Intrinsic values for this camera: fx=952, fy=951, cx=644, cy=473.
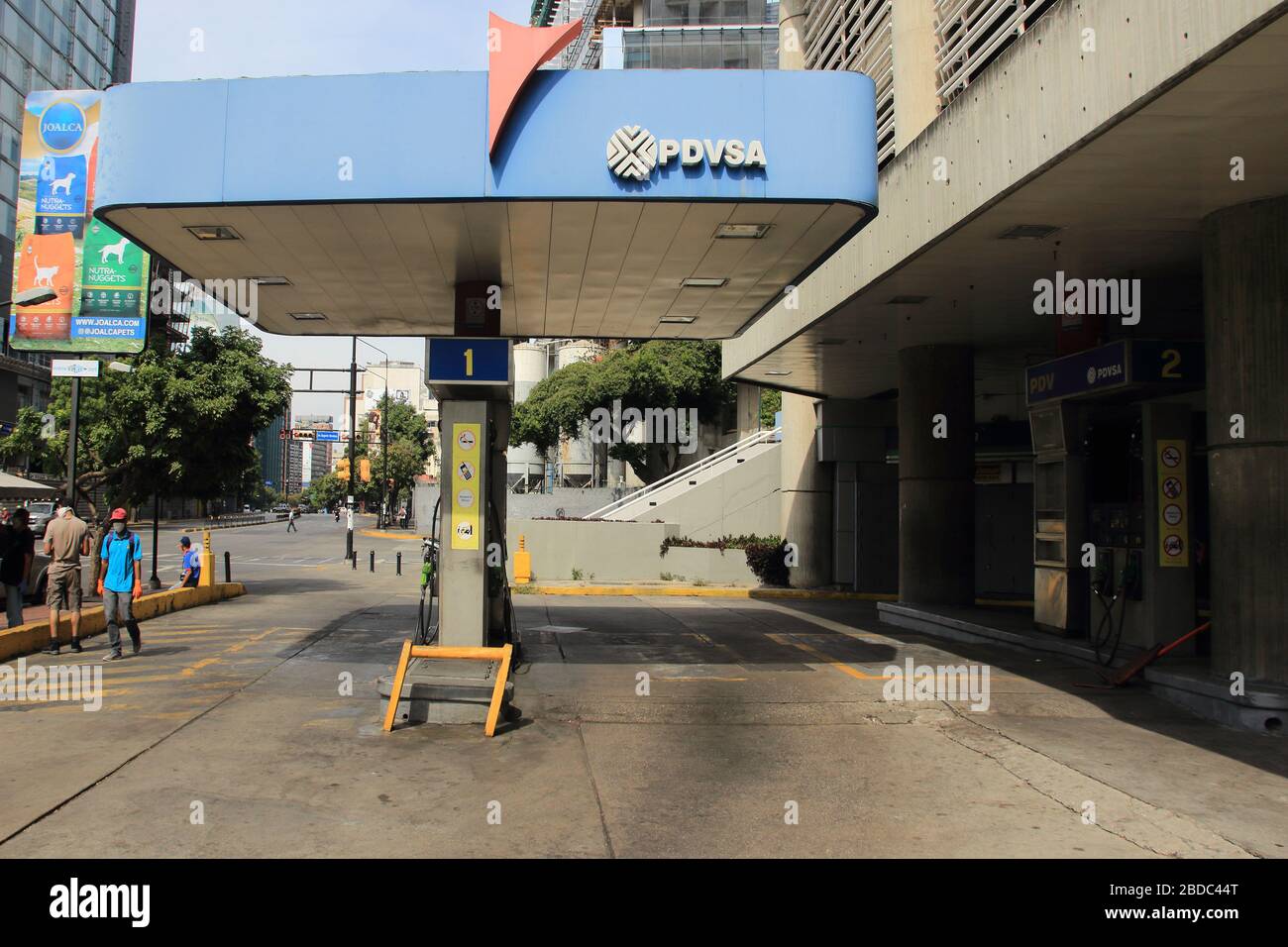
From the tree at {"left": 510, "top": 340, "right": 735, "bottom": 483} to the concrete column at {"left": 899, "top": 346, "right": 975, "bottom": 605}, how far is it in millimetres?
29953

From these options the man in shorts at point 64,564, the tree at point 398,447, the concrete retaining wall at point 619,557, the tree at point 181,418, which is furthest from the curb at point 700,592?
the tree at point 398,447

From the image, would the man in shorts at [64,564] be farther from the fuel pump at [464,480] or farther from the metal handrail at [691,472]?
the metal handrail at [691,472]

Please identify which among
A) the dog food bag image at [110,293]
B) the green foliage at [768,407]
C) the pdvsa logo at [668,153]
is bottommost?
the pdvsa logo at [668,153]

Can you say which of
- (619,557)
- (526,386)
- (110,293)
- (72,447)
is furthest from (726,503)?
(526,386)

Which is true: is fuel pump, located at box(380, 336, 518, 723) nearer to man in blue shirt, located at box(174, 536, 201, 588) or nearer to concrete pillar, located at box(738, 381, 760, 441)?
man in blue shirt, located at box(174, 536, 201, 588)

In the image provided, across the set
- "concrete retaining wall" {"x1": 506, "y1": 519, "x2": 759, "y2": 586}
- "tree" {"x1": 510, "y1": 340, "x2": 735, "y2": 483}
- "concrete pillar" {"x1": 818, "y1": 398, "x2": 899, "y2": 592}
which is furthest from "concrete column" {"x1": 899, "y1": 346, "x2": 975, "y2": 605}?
"tree" {"x1": 510, "y1": 340, "x2": 735, "y2": 483}

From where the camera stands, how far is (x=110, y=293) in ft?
59.0

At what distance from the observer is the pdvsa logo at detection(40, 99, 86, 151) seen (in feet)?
60.4

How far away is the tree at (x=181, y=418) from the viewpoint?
19.4 meters

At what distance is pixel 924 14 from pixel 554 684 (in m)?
11.9

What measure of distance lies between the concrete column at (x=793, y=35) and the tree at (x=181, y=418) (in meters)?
14.1

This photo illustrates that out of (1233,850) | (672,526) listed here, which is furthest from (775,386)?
(1233,850)

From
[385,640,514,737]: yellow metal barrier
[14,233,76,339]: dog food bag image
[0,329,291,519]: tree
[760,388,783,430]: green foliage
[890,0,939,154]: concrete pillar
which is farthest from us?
[760,388,783,430]: green foliage

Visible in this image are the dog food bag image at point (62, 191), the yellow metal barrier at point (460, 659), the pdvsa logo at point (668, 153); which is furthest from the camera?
the dog food bag image at point (62, 191)
